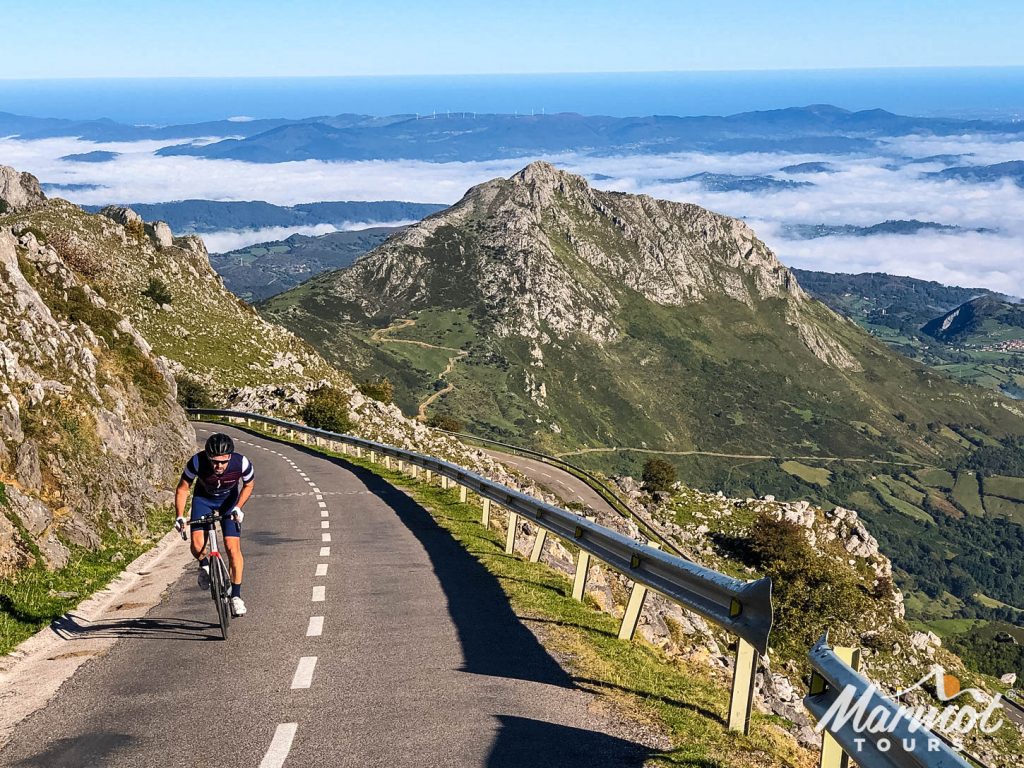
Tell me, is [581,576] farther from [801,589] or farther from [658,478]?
[658,478]

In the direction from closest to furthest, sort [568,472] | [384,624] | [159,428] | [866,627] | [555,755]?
[555,755] < [384,624] < [159,428] < [866,627] < [568,472]

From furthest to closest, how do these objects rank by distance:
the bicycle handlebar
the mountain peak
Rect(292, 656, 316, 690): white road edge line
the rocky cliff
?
the mountain peak < the rocky cliff < the bicycle handlebar < Rect(292, 656, 316, 690): white road edge line

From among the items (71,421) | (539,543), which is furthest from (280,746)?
(71,421)

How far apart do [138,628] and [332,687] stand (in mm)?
4497

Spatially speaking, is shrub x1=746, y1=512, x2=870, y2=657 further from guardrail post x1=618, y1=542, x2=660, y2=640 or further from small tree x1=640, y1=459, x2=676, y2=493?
guardrail post x1=618, y1=542, x2=660, y2=640

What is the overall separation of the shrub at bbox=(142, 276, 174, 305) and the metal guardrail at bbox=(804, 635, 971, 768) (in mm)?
97903

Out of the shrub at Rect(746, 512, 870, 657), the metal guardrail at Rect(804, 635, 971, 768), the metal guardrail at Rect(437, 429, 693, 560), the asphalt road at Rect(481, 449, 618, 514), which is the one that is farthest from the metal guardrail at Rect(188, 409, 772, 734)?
the asphalt road at Rect(481, 449, 618, 514)

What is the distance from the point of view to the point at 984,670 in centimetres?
12350

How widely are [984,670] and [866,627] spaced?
83062 millimetres

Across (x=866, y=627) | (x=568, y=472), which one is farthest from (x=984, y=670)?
(x=866, y=627)

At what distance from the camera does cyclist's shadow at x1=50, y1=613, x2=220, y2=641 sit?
1223 centimetres

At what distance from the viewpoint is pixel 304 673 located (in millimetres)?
10188

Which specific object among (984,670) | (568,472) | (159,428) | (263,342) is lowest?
(984,670)

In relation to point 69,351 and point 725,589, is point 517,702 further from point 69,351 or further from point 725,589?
point 69,351
